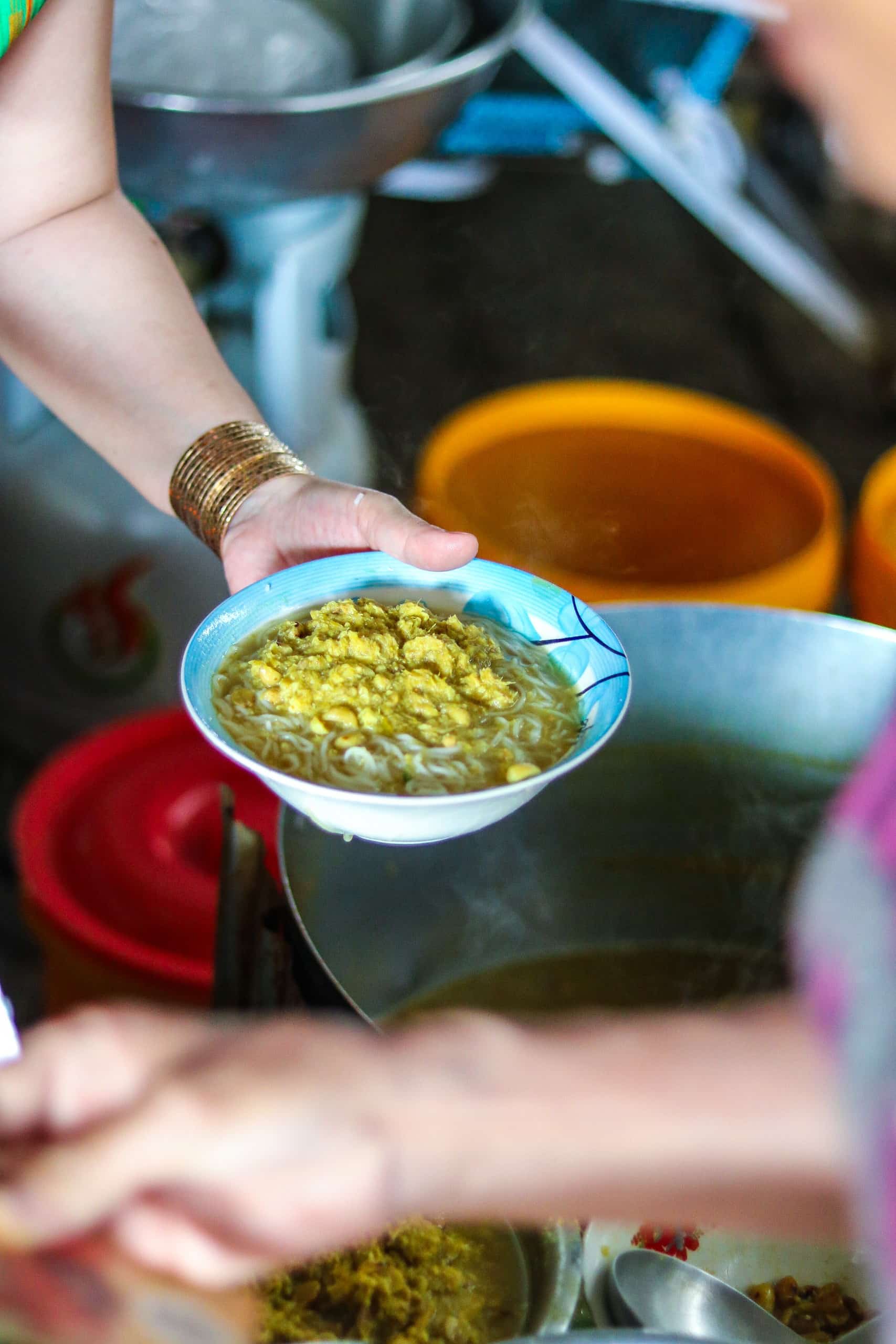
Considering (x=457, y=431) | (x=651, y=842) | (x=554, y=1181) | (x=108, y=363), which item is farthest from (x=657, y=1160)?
(x=457, y=431)

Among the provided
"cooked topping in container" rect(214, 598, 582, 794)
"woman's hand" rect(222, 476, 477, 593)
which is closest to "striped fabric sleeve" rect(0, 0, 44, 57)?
"woman's hand" rect(222, 476, 477, 593)

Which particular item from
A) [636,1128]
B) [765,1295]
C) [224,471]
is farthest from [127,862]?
[636,1128]

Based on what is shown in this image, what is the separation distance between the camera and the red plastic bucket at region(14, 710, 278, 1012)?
1.61 meters

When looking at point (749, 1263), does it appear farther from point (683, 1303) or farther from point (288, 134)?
point (288, 134)

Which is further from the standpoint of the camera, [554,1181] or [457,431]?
[457,431]

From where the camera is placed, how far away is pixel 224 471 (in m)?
1.28

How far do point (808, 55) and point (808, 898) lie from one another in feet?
1.58

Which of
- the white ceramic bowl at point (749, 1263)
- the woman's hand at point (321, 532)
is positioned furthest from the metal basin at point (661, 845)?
the white ceramic bowl at point (749, 1263)

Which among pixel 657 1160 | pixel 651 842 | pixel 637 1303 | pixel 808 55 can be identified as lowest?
pixel 651 842

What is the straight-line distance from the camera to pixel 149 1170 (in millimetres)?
668

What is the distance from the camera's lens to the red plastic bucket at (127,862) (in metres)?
1.61

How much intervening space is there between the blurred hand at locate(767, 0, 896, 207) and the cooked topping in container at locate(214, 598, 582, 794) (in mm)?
523

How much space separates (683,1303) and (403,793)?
483 mm

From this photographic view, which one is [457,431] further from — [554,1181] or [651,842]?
[554,1181]
